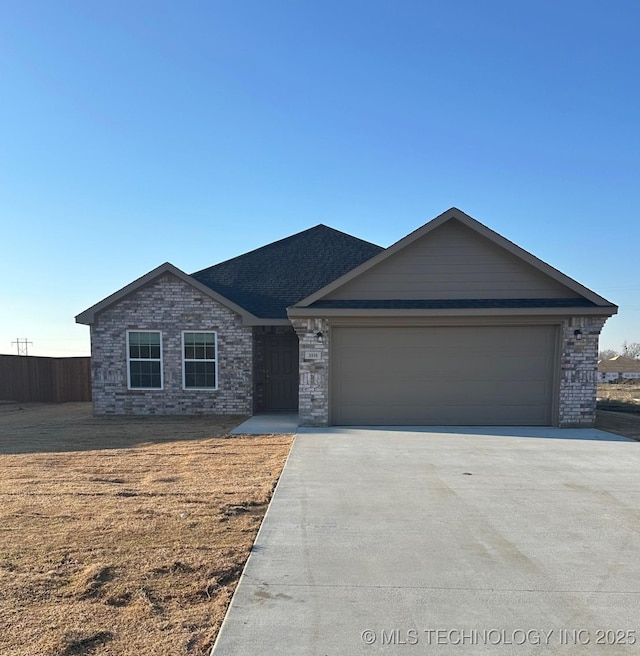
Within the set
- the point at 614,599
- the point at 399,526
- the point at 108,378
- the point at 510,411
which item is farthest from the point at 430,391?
the point at 108,378

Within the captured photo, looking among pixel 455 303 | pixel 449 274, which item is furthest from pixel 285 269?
pixel 455 303

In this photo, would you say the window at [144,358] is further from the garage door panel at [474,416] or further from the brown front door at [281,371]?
the garage door panel at [474,416]

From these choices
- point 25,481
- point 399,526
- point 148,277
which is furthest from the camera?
point 148,277

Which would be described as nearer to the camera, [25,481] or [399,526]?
[399,526]

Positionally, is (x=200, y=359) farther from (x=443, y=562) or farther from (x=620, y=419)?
(x=620, y=419)

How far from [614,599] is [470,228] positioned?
25.9 feet

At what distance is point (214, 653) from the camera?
2.48 meters

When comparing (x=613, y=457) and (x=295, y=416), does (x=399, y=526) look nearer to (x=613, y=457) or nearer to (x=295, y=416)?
(x=613, y=457)

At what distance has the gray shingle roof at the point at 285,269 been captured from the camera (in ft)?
41.2

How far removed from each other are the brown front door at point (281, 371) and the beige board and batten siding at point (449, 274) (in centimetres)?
338

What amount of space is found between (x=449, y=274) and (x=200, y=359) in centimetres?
678

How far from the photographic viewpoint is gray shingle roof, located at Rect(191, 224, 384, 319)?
12.6 meters

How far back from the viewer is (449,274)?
9867 millimetres

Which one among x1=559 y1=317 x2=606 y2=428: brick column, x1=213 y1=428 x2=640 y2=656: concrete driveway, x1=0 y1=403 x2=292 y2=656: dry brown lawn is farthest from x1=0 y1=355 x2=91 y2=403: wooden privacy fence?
x1=559 y1=317 x2=606 y2=428: brick column
